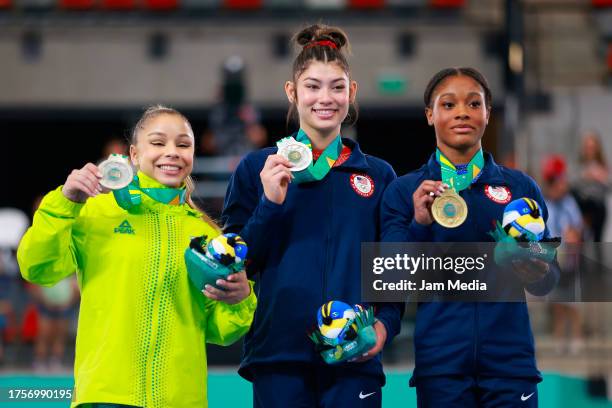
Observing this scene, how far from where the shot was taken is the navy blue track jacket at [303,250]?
3.53m

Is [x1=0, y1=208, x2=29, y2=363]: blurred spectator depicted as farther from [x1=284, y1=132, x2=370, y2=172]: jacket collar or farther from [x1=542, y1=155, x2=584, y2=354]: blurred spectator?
[x1=284, y1=132, x2=370, y2=172]: jacket collar

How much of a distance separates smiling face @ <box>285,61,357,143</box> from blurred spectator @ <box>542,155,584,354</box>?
0.83 m

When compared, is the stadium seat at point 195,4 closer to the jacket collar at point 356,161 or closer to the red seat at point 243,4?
the red seat at point 243,4

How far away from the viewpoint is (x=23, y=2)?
1556 cm

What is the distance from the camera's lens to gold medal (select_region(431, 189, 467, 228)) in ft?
11.2

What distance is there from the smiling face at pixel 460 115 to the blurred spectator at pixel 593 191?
20.9 ft

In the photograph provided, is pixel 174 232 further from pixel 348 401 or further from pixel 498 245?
pixel 498 245

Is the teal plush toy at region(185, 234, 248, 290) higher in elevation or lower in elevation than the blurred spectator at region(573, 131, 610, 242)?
lower

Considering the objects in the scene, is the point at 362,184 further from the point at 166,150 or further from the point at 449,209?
the point at 166,150

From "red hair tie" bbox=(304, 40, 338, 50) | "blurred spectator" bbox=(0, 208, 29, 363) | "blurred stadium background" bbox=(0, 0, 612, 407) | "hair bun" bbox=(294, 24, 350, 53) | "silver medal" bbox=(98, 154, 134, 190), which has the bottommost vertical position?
"silver medal" bbox=(98, 154, 134, 190)

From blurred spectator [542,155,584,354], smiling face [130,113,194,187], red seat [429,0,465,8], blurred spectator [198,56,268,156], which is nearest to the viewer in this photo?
smiling face [130,113,194,187]

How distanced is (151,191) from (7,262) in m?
6.55

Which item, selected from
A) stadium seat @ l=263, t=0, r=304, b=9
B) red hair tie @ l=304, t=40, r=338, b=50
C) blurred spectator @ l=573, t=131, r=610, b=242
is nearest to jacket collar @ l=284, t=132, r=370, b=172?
red hair tie @ l=304, t=40, r=338, b=50

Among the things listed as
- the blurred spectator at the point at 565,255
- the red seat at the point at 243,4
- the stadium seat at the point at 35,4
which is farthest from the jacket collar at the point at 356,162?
the stadium seat at the point at 35,4
